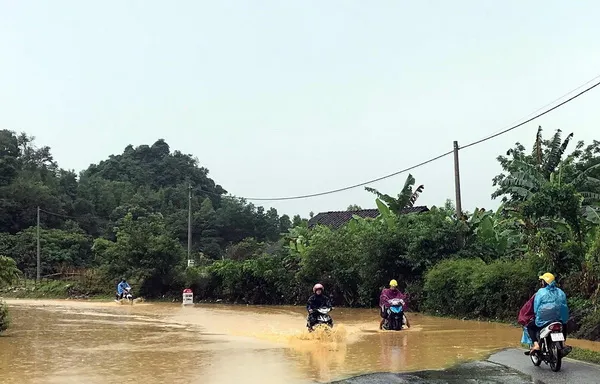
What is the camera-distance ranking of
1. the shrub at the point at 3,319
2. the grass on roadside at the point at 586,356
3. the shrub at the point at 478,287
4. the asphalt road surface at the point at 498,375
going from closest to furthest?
the asphalt road surface at the point at 498,375 → the grass on roadside at the point at 586,356 → the shrub at the point at 3,319 → the shrub at the point at 478,287

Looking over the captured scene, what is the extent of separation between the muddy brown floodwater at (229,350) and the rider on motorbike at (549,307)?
5.78 ft

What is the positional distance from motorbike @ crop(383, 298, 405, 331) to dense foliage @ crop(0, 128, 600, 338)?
4.04 m

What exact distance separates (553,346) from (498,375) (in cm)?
104

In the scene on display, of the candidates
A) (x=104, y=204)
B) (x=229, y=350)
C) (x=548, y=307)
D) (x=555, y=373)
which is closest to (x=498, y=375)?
(x=555, y=373)

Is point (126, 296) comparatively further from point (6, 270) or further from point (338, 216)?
point (338, 216)

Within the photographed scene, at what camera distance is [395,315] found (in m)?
16.7

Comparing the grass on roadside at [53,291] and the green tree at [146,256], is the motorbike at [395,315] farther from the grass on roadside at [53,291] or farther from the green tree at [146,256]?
the grass on roadside at [53,291]

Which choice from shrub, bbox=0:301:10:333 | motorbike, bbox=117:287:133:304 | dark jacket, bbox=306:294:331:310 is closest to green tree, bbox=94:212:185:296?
motorbike, bbox=117:287:133:304

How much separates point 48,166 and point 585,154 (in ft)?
222

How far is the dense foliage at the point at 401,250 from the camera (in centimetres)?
1734

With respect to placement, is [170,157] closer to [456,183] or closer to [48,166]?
[48,166]

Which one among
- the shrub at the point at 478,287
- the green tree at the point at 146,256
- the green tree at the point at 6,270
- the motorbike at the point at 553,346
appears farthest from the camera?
the green tree at the point at 146,256

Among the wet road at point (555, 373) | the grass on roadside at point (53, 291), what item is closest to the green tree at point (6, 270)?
the wet road at point (555, 373)

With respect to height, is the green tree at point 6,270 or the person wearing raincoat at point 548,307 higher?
the green tree at point 6,270
